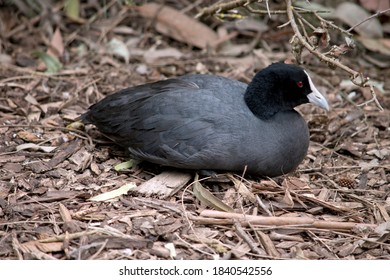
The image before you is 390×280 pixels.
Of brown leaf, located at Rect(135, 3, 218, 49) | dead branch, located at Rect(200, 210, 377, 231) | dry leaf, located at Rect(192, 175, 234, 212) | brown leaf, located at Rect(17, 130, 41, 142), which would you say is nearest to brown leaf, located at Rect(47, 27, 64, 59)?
brown leaf, located at Rect(135, 3, 218, 49)

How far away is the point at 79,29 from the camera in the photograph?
695 cm

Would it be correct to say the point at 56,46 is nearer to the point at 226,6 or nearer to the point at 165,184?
the point at 226,6

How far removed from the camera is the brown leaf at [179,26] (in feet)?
22.5

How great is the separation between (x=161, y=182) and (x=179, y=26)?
2.79 m

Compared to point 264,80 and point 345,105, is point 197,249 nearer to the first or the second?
point 264,80

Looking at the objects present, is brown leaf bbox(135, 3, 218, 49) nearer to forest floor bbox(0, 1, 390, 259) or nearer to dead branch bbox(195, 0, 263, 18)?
forest floor bbox(0, 1, 390, 259)

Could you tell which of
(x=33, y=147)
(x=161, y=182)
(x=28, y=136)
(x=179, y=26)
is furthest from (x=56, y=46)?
(x=161, y=182)

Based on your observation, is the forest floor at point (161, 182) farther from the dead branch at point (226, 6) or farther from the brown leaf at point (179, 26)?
the dead branch at point (226, 6)

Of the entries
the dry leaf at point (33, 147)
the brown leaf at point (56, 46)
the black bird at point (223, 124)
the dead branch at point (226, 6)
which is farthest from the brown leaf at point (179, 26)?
the dry leaf at point (33, 147)

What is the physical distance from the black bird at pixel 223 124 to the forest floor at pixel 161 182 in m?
0.15

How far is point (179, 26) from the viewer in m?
6.92

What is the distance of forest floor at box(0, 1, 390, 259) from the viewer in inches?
155
